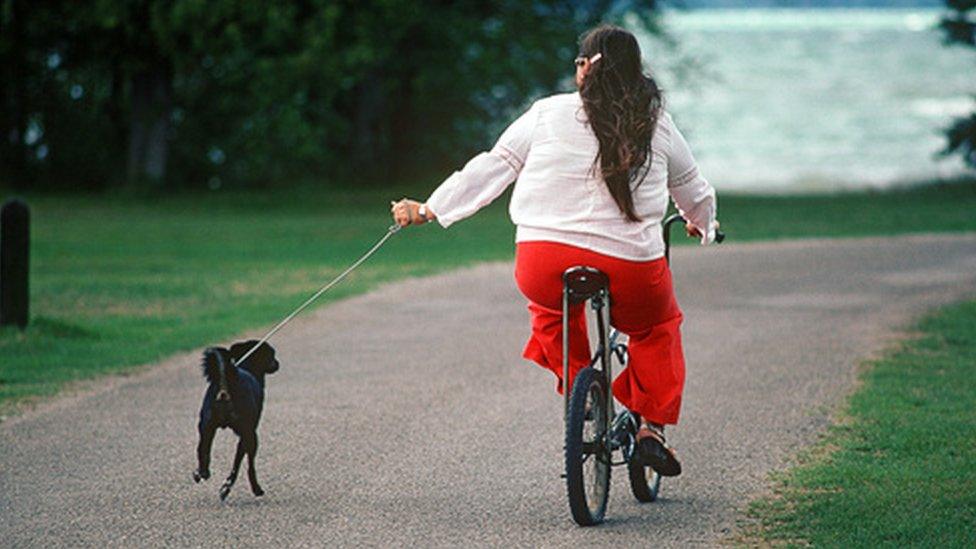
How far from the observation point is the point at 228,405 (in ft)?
25.0

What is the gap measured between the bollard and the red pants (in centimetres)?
A: 724

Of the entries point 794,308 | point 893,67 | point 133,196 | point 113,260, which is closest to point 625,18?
point 133,196

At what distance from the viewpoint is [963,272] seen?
20.1 metres

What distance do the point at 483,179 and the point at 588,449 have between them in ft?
3.64

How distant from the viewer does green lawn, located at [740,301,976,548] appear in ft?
23.7

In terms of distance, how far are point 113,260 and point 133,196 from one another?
1318cm

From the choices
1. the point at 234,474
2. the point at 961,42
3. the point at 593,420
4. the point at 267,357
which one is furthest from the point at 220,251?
the point at 593,420

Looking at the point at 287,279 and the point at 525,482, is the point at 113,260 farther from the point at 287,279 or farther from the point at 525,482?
the point at 525,482

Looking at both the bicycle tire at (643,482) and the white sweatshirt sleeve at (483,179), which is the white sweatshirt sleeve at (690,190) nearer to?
the white sweatshirt sleeve at (483,179)

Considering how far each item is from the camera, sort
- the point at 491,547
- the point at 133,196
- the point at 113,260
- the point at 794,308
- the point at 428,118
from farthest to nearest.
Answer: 1. the point at 428,118
2. the point at 133,196
3. the point at 113,260
4. the point at 794,308
5. the point at 491,547

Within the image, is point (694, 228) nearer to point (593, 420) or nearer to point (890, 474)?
point (593, 420)

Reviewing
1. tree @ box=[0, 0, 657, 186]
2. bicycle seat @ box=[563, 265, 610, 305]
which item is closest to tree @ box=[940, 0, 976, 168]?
tree @ box=[0, 0, 657, 186]

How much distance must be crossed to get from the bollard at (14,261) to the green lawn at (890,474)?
6185 millimetres

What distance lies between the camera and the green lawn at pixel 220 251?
14.3 m
